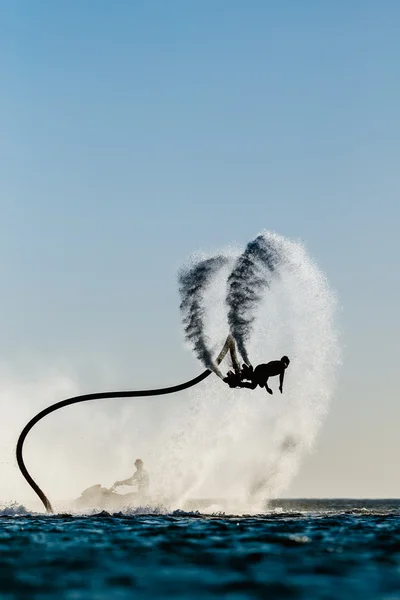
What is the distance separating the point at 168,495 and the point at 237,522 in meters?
21.2

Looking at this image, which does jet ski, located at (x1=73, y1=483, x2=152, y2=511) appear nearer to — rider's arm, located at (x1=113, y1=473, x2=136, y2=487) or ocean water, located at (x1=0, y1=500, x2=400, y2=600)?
rider's arm, located at (x1=113, y1=473, x2=136, y2=487)

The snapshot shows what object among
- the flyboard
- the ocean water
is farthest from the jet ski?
the ocean water

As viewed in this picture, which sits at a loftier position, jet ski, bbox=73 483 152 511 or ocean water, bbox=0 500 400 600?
jet ski, bbox=73 483 152 511

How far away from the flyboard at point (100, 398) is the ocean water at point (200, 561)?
1021cm

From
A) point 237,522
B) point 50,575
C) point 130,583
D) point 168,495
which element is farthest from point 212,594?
point 168,495

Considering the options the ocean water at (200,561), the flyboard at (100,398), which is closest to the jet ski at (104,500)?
the flyboard at (100,398)

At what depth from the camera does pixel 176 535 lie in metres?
30.7

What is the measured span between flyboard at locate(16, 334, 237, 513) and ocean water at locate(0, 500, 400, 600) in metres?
10.2

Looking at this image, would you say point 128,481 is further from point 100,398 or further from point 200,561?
point 200,561

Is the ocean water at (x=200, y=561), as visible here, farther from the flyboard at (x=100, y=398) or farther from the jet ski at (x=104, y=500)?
the jet ski at (x=104, y=500)

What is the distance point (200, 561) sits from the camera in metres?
22.5

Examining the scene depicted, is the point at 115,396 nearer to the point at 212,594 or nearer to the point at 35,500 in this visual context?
the point at 35,500

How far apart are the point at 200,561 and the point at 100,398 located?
84.7ft

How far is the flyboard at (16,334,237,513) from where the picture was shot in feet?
148
